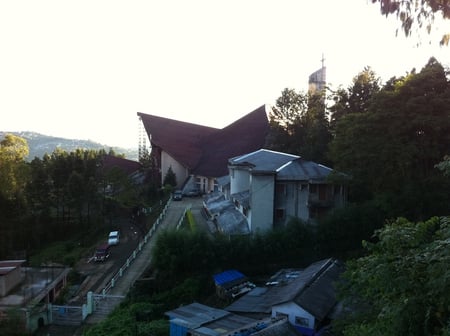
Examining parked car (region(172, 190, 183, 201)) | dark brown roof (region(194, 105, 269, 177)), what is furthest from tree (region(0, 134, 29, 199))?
dark brown roof (region(194, 105, 269, 177))

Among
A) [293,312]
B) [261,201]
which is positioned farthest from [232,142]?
[293,312]

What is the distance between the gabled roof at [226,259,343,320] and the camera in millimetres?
12703

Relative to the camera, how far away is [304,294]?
13000 mm

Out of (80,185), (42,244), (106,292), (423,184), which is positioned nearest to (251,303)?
(106,292)

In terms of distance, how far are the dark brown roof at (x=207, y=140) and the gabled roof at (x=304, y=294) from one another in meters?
20.5

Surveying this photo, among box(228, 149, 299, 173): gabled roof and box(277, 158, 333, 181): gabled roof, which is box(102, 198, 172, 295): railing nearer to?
box(228, 149, 299, 173): gabled roof

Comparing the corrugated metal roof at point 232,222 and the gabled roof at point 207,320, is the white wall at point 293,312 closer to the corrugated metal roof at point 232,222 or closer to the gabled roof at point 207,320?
the gabled roof at point 207,320

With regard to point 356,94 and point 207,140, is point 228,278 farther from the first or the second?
point 207,140

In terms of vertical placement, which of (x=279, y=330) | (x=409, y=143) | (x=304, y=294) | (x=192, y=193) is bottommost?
(x=279, y=330)

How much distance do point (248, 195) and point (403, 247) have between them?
14221 millimetres

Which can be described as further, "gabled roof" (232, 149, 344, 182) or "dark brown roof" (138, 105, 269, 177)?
"dark brown roof" (138, 105, 269, 177)

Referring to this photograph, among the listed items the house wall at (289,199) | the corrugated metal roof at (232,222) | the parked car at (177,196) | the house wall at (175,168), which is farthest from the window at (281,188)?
the house wall at (175,168)

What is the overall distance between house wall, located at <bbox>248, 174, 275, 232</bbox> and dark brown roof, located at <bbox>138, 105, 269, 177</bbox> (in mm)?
15665

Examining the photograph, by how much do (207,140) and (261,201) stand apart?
25.1 metres
